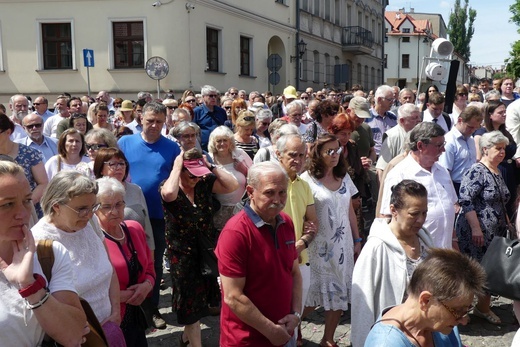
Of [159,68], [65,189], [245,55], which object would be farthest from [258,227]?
[245,55]

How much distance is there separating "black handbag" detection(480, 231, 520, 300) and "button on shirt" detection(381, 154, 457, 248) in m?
0.42

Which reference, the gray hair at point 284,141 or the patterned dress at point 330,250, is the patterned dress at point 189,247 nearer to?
the gray hair at point 284,141

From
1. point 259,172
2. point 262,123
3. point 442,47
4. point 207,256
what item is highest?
point 442,47

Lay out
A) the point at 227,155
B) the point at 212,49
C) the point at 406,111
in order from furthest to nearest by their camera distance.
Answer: the point at 212,49
the point at 406,111
the point at 227,155

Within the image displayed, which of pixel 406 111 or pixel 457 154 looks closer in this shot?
pixel 457 154

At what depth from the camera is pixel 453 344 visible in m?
2.49

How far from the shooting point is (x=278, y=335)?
305 centimetres

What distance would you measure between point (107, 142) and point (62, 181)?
6.80 feet

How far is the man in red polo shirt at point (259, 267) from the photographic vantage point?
9.73 feet

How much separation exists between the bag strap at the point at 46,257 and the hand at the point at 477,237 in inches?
156

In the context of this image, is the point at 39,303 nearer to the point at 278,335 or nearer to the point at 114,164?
the point at 278,335

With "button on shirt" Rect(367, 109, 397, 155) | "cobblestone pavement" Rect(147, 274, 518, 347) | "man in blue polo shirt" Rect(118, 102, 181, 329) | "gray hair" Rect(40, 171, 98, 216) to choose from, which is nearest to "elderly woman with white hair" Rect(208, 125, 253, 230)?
"man in blue polo shirt" Rect(118, 102, 181, 329)

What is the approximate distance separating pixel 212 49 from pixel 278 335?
65.1ft

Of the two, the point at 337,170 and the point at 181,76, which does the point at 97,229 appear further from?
the point at 181,76
